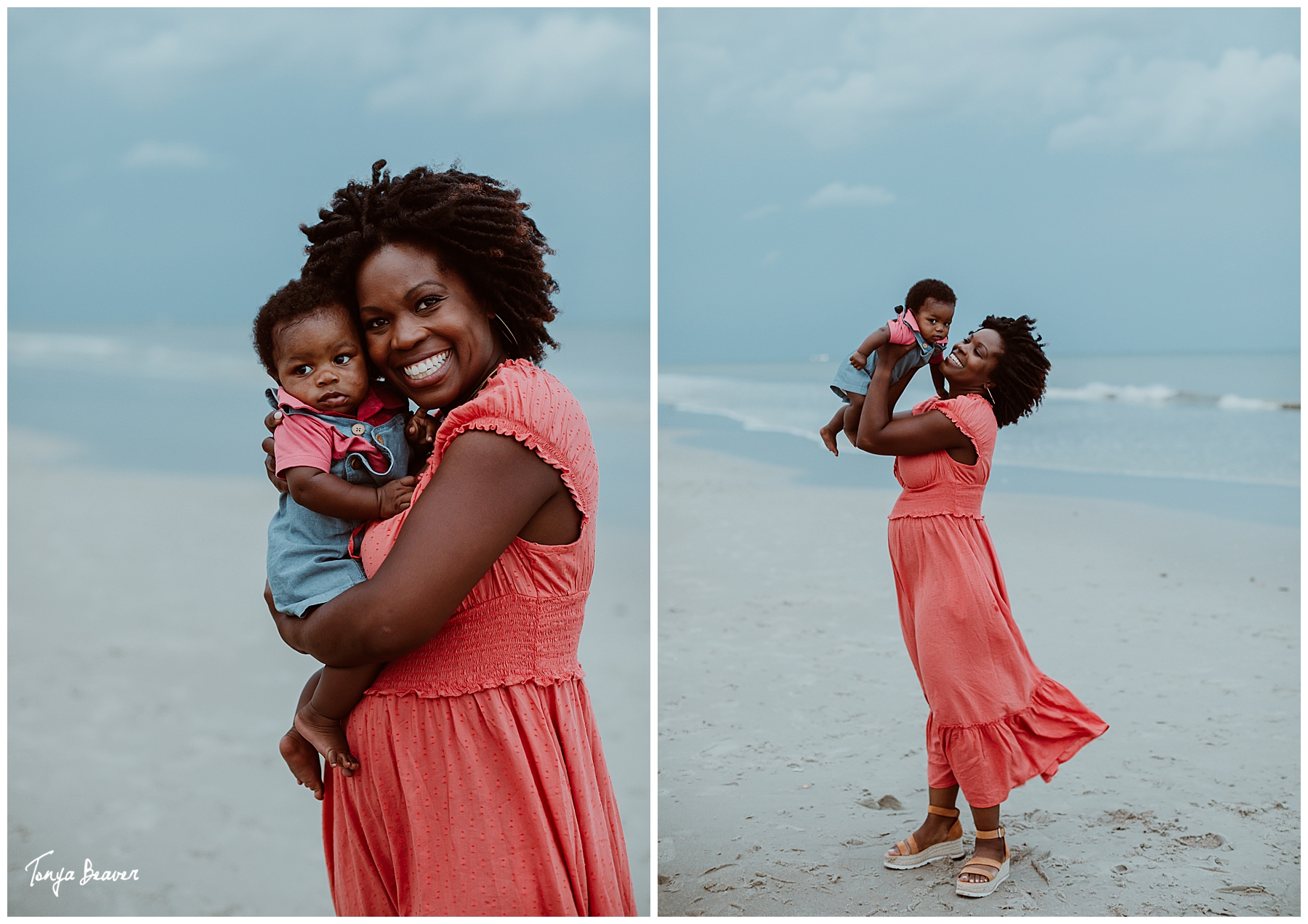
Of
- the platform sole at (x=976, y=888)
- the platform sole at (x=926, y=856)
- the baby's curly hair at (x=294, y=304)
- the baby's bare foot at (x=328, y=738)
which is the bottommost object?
the platform sole at (x=976, y=888)

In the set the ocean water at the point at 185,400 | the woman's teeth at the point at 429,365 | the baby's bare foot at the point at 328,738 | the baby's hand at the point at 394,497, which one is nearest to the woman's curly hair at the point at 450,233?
the woman's teeth at the point at 429,365

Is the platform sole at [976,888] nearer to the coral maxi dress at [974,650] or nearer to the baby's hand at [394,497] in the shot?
the coral maxi dress at [974,650]

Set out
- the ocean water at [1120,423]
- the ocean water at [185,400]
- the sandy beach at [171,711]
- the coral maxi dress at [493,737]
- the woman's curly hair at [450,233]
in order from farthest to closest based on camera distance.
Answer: the ocean water at [1120,423]
the ocean water at [185,400]
the sandy beach at [171,711]
the woman's curly hair at [450,233]
the coral maxi dress at [493,737]

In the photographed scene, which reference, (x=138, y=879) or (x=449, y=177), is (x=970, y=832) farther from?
(x=449, y=177)

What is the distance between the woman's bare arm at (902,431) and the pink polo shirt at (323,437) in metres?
1.82

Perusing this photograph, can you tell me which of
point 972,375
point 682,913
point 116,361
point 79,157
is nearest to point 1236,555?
point 972,375

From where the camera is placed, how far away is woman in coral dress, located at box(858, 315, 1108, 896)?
3383 mm

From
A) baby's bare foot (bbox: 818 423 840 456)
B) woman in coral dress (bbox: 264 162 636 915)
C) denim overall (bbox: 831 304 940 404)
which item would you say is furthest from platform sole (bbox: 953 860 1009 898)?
woman in coral dress (bbox: 264 162 636 915)

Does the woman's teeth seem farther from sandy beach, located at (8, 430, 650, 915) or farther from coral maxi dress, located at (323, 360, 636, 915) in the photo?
sandy beach, located at (8, 430, 650, 915)

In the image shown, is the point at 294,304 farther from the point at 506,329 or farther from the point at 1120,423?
the point at 1120,423

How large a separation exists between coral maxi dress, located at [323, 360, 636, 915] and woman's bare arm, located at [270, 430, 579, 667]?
0.07m

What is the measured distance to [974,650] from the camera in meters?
3.38

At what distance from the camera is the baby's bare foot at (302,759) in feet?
6.06

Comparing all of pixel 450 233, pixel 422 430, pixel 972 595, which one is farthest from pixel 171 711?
pixel 450 233
